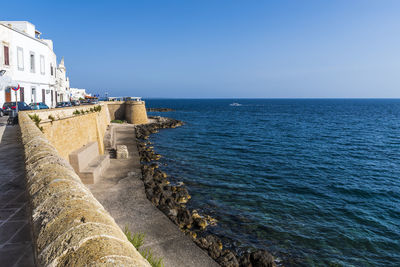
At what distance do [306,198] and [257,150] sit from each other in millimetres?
13416

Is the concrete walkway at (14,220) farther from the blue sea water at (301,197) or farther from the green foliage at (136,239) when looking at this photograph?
the blue sea water at (301,197)

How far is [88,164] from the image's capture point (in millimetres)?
15148

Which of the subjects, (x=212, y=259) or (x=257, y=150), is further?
(x=257, y=150)

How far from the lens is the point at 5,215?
132 inches

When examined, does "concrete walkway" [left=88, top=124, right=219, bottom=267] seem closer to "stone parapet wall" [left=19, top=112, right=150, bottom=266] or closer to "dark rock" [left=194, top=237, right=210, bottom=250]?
"dark rock" [left=194, top=237, right=210, bottom=250]

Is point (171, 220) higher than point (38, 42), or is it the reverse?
point (38, 42)

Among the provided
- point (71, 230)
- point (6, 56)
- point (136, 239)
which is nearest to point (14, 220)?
point (71, 230)

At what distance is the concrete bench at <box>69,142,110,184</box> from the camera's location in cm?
1341

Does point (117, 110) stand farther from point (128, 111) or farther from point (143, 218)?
point (143, 218)

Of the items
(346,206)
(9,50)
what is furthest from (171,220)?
(9,50)

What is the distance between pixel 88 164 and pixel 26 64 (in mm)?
15557

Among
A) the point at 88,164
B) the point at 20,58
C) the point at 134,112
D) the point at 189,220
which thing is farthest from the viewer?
the point at 134,112

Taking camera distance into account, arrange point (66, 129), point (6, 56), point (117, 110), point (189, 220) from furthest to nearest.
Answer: point (117, 110) < point (6, 56) < point (66, 129) < point (189, 220)

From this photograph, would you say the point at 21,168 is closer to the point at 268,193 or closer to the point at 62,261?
the point at 62,261
